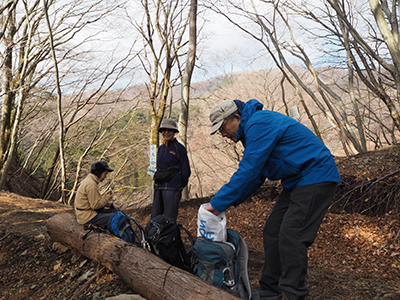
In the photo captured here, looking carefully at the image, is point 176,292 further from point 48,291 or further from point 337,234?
point 337,234

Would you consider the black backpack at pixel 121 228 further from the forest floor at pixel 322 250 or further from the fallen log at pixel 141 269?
the forest floor at pixel 322 250

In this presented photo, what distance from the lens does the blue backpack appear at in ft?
6.52

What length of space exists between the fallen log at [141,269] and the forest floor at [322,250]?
16cm

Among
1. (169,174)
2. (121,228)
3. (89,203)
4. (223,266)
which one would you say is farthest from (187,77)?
(223,266)

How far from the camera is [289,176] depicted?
201 centimetres

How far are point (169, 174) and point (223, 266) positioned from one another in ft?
6.98

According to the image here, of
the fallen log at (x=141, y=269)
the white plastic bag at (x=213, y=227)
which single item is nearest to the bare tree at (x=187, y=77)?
the fallen log at (x=141, y=269)

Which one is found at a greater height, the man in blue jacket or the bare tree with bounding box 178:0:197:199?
the bare tree with bounding box 178:0:197:199

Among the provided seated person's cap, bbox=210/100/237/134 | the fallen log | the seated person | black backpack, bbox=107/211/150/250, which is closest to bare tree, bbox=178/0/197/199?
the seated person

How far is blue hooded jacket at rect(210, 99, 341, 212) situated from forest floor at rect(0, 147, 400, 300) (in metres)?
1.18

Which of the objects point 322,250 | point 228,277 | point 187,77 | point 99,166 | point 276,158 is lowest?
point 322,250

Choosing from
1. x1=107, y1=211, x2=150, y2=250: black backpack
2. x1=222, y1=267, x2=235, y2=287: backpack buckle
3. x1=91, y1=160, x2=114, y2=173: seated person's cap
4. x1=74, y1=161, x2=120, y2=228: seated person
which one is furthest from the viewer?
x1=91, y1=160, x2=114, y2=173: seated person's cap

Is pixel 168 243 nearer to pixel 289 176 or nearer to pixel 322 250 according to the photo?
pixel 289 176

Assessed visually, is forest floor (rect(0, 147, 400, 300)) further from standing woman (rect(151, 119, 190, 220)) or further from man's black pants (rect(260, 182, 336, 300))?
standing woman (rect(151, 119, 190, 220))
